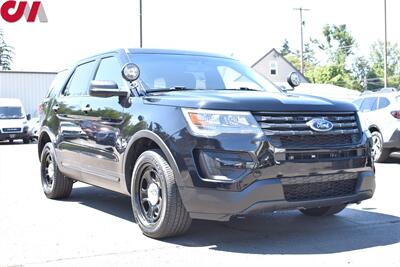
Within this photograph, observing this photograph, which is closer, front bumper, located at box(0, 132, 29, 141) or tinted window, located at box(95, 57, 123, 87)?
tinted window, located at box(95, 57, 123, 87)

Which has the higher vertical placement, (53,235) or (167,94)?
(167,94)

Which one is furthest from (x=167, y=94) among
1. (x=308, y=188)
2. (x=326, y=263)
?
(x=326, y=263)

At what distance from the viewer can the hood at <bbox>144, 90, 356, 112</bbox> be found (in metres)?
4.75

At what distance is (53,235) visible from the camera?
18.0 feet

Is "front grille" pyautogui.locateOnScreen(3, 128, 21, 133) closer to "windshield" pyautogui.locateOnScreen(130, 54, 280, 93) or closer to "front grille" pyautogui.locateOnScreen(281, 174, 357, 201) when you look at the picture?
"windshield" pyautogui.locateOnScreen(130, 54, 280, 93)

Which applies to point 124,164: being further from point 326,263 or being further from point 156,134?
point 326,263

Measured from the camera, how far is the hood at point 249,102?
4750 millimetres

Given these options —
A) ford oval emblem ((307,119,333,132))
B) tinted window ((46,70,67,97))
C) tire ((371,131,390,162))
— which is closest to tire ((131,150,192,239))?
ford oval emblem ((307,119,333,132))

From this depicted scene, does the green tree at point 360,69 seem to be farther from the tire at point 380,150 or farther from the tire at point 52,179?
the tire at point 52,179

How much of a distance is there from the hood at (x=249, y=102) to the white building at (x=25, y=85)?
102 feet

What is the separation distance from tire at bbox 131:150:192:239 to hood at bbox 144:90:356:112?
0.51 m

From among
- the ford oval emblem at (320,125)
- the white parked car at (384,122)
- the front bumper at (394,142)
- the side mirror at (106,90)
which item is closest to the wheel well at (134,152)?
the side mirror at (106,90)

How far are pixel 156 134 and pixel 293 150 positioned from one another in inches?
47.5

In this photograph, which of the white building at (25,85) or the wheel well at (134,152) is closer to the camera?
the wheel well at (134,152)
